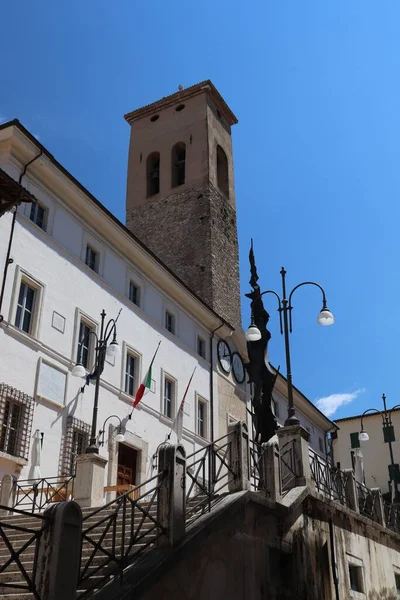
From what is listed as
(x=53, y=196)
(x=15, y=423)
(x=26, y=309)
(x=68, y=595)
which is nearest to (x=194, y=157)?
(x=53, y=196)

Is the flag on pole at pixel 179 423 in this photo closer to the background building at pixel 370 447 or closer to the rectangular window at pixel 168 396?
the rectangular window at pixel 168 396

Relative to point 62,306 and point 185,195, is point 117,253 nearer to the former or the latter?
point 62,306

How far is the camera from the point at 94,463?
14430mm

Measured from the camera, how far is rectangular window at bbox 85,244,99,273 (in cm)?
2184

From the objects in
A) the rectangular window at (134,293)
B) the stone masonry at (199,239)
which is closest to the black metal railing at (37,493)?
the rectangular window at (134,293)

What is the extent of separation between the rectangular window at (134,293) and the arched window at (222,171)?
1500 cm

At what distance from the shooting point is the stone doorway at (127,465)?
21000 millimetres

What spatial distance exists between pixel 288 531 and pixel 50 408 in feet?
28.6

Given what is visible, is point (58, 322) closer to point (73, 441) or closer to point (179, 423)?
point (73, 441)

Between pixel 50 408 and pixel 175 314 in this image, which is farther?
pixel 175 314

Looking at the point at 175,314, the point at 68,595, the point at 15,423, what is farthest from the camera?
the point at 175,314

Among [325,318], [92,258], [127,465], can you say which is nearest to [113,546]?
[325,318]

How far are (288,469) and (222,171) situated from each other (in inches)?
1092

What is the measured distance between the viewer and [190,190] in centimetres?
3531
